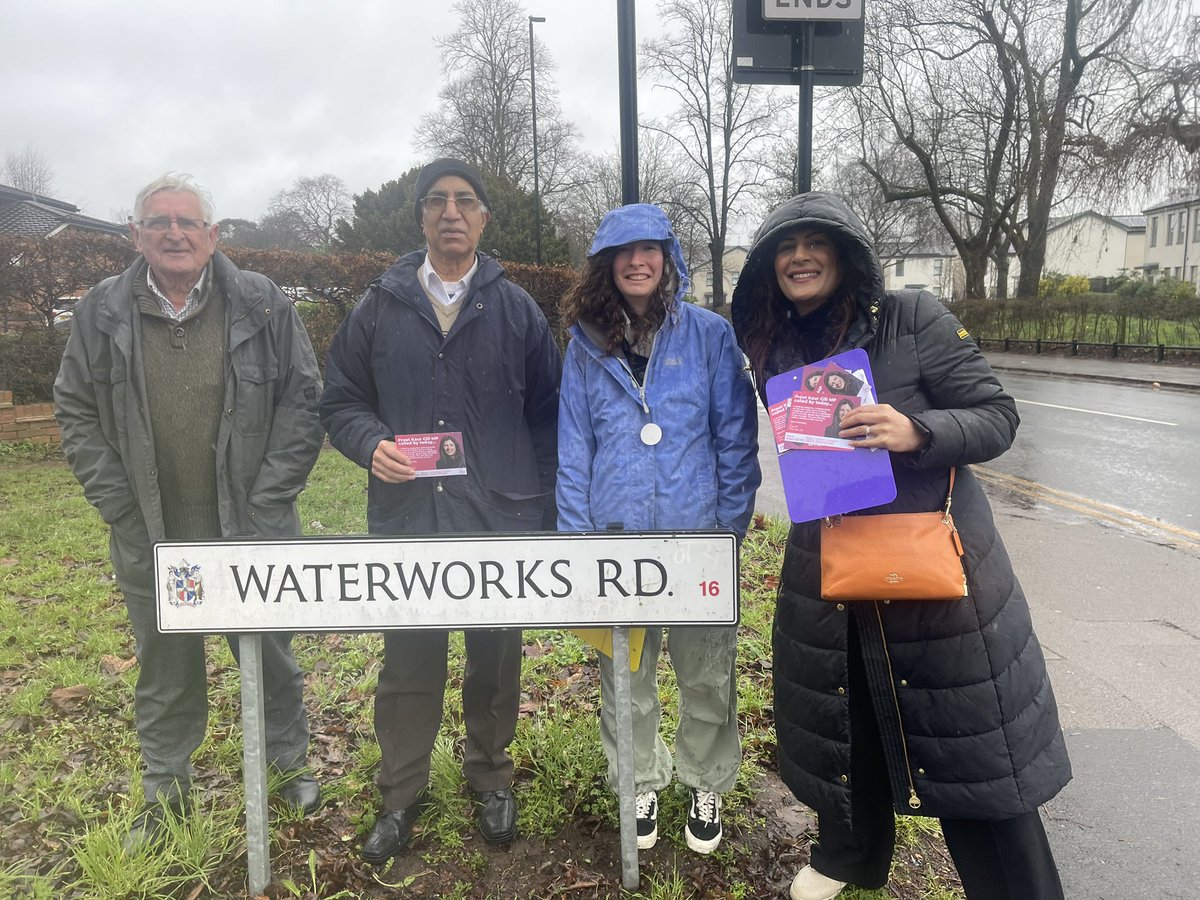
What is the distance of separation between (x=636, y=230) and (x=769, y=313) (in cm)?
49

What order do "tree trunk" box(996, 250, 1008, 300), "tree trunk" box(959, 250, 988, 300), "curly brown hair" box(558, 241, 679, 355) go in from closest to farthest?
1. "curly brown hair" box(558, 241, 679, 355)
2. "tree trunk" box(959, 250, 988, 300)
3. "tree trunk" box(996, 250, 1008, 300)

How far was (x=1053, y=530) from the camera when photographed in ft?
20.4

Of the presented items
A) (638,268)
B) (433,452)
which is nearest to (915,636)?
(638,268)

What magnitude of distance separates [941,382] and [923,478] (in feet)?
0.79

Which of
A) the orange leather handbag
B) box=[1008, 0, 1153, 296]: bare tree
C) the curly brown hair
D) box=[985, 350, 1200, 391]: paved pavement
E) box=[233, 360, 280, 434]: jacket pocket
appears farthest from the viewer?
box=[1008, 0, 1153, 296]: bare tree

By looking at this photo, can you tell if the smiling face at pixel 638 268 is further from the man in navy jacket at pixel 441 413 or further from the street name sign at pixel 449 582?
the street name sign at pixel 449 582

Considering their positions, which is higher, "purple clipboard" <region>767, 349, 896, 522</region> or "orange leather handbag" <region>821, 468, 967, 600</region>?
"purple clipboard" <region>767, 349, 896, 522</region>

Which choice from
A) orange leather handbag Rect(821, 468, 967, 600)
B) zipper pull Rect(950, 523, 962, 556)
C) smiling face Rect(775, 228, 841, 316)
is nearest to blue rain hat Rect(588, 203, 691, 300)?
smiling face Rect(775, 228, 841, 316)

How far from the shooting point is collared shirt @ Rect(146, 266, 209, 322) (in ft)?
8.18

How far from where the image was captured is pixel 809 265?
2016 millimetres

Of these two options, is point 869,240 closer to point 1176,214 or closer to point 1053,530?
point 1053,530

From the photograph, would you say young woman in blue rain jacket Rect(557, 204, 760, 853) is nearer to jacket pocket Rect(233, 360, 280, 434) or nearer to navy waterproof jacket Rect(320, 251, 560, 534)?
navy waterproof jacket Rect(320, 251, 560, 534)

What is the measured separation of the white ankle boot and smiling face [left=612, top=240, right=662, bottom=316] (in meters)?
1.79

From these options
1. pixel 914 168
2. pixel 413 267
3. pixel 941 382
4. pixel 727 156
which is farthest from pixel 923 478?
pixel 727 156
